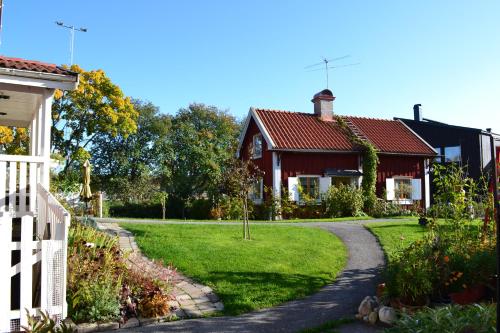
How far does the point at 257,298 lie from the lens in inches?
254

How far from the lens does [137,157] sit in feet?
97.9

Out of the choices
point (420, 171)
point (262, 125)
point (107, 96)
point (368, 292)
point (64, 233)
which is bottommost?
point (368, 292)

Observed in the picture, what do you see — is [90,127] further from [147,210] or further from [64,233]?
[64,233]

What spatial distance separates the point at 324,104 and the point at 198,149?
9.93 meters

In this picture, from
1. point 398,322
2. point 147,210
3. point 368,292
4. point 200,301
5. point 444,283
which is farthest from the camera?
point 147,210

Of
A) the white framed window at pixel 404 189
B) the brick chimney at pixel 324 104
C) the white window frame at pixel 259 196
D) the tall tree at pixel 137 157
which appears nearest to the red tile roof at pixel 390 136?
the brick chimney at pixel 324 104

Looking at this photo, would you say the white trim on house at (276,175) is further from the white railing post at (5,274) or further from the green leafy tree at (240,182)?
the white railing post at (5,274)

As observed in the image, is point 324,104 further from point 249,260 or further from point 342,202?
point 249,260

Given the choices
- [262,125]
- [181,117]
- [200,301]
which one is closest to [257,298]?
[200,301]

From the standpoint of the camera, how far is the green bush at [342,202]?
805 inches

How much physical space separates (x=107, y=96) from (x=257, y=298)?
20.7m

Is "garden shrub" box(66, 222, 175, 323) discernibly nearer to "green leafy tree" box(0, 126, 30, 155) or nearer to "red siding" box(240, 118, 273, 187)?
"red siding" box(240, 118, 273, 187)

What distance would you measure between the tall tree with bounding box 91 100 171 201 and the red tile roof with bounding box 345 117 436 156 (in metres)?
13.2

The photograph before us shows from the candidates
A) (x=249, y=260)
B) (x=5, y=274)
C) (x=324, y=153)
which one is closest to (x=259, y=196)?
(x=324, y=153)
